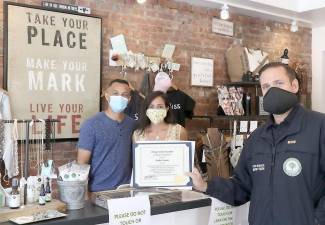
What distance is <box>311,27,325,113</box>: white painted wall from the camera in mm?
6758

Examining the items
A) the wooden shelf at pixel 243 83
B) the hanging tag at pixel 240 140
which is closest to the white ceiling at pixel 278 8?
the wooden shelf at pixel 243 83

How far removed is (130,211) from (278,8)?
439 cm

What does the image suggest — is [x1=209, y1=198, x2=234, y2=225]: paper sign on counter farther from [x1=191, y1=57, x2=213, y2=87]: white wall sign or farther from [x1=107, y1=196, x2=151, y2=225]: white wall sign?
[x1=191, y1=57, x2=213, y2=87]: white wall sign

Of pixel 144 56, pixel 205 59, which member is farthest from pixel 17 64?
pixel 205 59

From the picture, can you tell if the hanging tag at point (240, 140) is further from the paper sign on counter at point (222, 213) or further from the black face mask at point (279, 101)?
the black face mask at point (279, 101)

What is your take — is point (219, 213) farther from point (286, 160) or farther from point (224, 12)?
point (224, 12)

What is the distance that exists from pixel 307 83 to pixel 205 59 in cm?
218

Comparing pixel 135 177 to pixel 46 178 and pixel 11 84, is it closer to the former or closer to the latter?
pixel 46 178

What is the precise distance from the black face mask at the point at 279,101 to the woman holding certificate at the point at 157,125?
1.05 metres

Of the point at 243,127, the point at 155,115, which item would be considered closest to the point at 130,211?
the point at 155,115

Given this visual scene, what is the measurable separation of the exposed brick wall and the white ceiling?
0.15 metres

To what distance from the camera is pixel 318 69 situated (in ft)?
22.3

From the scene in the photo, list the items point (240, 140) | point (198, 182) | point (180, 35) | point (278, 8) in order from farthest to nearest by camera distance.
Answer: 1. point (278, 8)
2. point (180, 35)
3. point (240, 140)
4. point (198, 182)

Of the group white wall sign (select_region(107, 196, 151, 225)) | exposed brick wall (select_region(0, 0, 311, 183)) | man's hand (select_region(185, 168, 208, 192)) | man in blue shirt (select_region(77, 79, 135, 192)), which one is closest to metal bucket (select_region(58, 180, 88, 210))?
white wall sign (select_region(107, 196, 151, 225))
